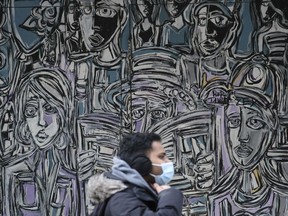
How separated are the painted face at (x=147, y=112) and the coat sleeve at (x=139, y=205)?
12.1ft

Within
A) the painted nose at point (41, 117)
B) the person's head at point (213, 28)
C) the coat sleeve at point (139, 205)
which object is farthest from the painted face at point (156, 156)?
the painted nose at point (41, 117)

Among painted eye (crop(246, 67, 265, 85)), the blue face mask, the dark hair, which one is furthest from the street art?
the dark hair

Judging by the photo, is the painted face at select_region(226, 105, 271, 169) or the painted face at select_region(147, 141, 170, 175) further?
the painted face at select_region(226, 105, 271, 169)

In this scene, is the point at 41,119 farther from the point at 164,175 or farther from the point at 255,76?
the point at 164,175

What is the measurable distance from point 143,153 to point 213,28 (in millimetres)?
3815

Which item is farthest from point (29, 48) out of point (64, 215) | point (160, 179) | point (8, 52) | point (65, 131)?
point (160, 179)

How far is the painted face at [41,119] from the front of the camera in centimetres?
767

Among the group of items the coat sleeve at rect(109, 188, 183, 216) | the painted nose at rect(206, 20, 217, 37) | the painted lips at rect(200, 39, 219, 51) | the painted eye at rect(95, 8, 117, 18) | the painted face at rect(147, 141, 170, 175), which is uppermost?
the painted eye at rect(95, 8, 117, 18)

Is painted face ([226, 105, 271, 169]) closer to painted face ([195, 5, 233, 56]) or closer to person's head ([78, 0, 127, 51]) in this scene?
painted face ([195, 5, 233, 56])

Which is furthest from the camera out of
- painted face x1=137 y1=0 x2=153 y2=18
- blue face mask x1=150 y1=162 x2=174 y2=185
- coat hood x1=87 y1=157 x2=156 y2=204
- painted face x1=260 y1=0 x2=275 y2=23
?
painted face x1=137 y1=0 x2=153 y2=18

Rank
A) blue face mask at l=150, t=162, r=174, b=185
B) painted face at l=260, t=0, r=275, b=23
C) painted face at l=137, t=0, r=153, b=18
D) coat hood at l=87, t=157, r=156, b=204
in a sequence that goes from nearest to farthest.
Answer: coat hood at l=87, t=157, r=156, b=204 → blue face mask at l=150, t=162, r=174, b=185 → painted face at l=260, t=0, r=275, b=23 → painted face at l=137, t=0, r=153, b=18

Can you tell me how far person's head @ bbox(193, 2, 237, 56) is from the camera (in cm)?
750

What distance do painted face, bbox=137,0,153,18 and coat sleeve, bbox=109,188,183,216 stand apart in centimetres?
395

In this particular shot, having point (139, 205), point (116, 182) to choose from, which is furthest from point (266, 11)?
point (139, 205)
